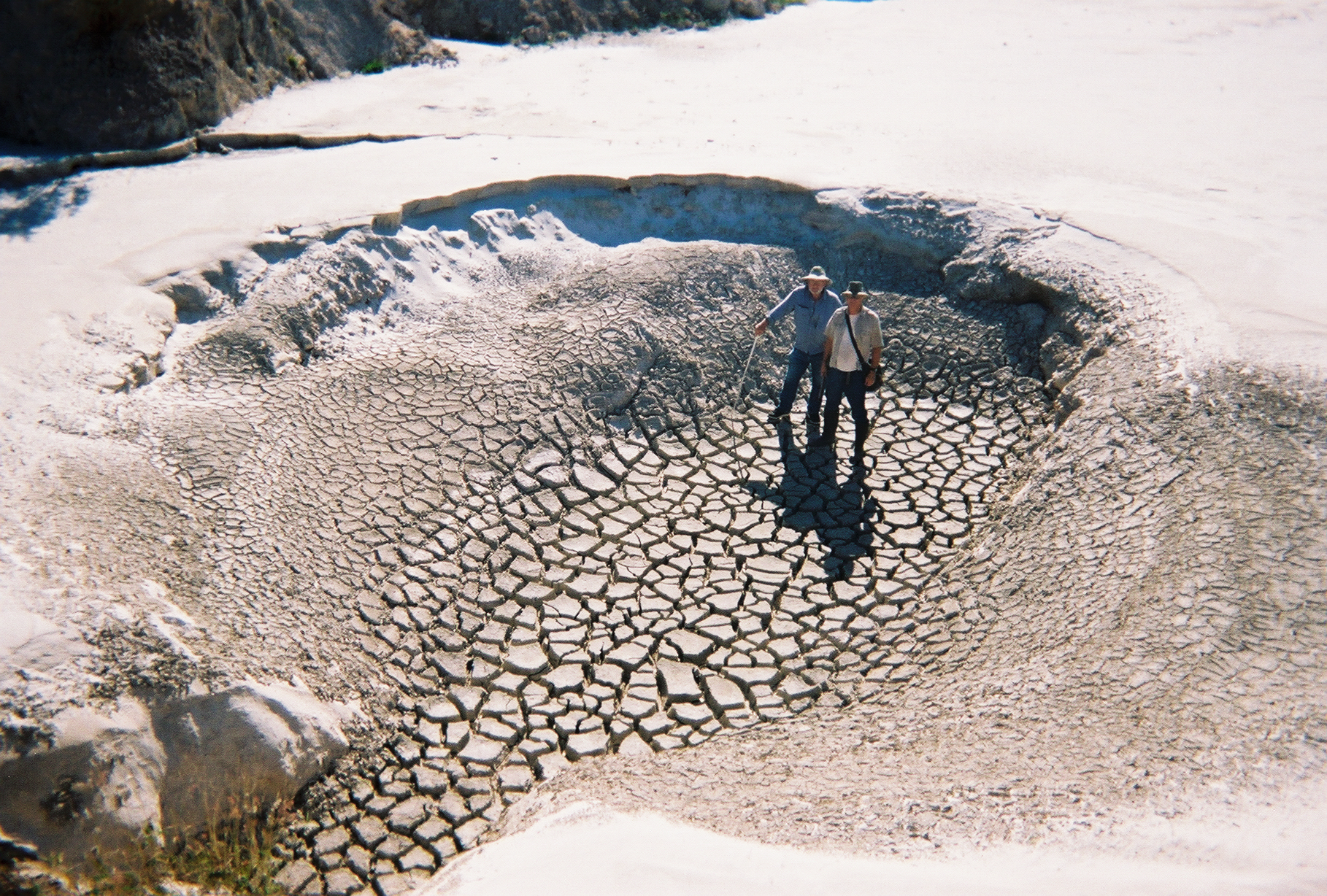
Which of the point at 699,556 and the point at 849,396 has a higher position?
the point at 849,396

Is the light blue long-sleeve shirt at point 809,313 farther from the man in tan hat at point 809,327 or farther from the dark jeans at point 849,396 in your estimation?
the dark jeans at point 849,396

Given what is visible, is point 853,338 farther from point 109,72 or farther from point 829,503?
point 109,72

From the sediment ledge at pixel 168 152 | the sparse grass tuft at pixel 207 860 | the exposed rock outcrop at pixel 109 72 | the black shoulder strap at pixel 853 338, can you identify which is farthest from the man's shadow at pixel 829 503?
the exposed rock outcrop at pixel 109 72

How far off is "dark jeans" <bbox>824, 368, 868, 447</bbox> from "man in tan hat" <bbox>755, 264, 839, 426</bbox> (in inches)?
7.9

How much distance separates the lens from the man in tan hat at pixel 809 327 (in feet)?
23.3

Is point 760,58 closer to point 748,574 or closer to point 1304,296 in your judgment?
point 1304,296

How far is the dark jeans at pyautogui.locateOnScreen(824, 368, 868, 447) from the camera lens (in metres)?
6.87

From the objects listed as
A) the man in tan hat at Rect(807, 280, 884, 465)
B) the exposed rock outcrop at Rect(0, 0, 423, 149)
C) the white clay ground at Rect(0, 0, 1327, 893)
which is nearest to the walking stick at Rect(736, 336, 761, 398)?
the man in tan hat at Rect(807, 280, 884, 465)

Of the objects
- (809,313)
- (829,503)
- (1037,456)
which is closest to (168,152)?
(809,313)

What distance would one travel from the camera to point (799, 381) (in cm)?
754

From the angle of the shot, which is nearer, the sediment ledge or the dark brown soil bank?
the sediment ledge

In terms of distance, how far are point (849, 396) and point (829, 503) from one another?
2.77 ft

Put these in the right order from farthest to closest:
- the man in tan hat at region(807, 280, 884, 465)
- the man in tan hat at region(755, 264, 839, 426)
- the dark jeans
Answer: the man in tan hat at region(755, 264, 839, 426) → the dark jeans → the man in tan hat at region(807, 280, 884, 465)

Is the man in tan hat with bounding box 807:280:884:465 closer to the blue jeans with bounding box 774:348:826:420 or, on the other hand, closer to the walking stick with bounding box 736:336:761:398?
the blue jeans with bounding box 774:348:826:420
